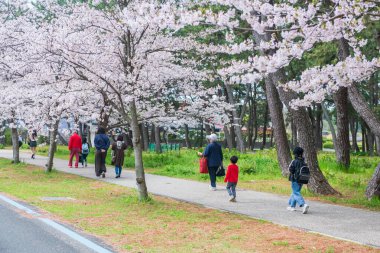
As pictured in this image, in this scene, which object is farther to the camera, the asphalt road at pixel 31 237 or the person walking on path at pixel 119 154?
the person walking on path at pixel 119 154

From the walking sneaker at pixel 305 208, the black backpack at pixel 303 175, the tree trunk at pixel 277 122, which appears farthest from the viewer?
Answer: the tree trunk at pixel 277 122

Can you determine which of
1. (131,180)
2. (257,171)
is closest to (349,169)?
(257,171)

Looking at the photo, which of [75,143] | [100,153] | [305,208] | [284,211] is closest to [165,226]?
[284,211]

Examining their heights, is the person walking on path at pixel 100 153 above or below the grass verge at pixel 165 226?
above

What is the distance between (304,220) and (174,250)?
3464 millimetres

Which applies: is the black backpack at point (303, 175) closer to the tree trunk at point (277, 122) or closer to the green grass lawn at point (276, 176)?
the green grass lawn at point (276, 176)

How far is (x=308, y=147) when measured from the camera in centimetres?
1361

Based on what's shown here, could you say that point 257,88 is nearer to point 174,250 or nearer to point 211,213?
point 211,213

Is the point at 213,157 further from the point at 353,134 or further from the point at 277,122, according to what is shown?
the point at 353,134

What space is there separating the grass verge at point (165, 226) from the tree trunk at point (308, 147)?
377 cm

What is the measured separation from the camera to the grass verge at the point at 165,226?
7.44 meters

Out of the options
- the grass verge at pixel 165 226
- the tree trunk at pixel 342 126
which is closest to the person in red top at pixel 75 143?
the grass verge at pixel 165 226

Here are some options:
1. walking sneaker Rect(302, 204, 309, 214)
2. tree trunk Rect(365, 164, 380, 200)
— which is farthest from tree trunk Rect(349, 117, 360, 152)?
walking sneaker Rect(302, 204, 309, 214)

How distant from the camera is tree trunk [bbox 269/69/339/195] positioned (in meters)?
13.4
